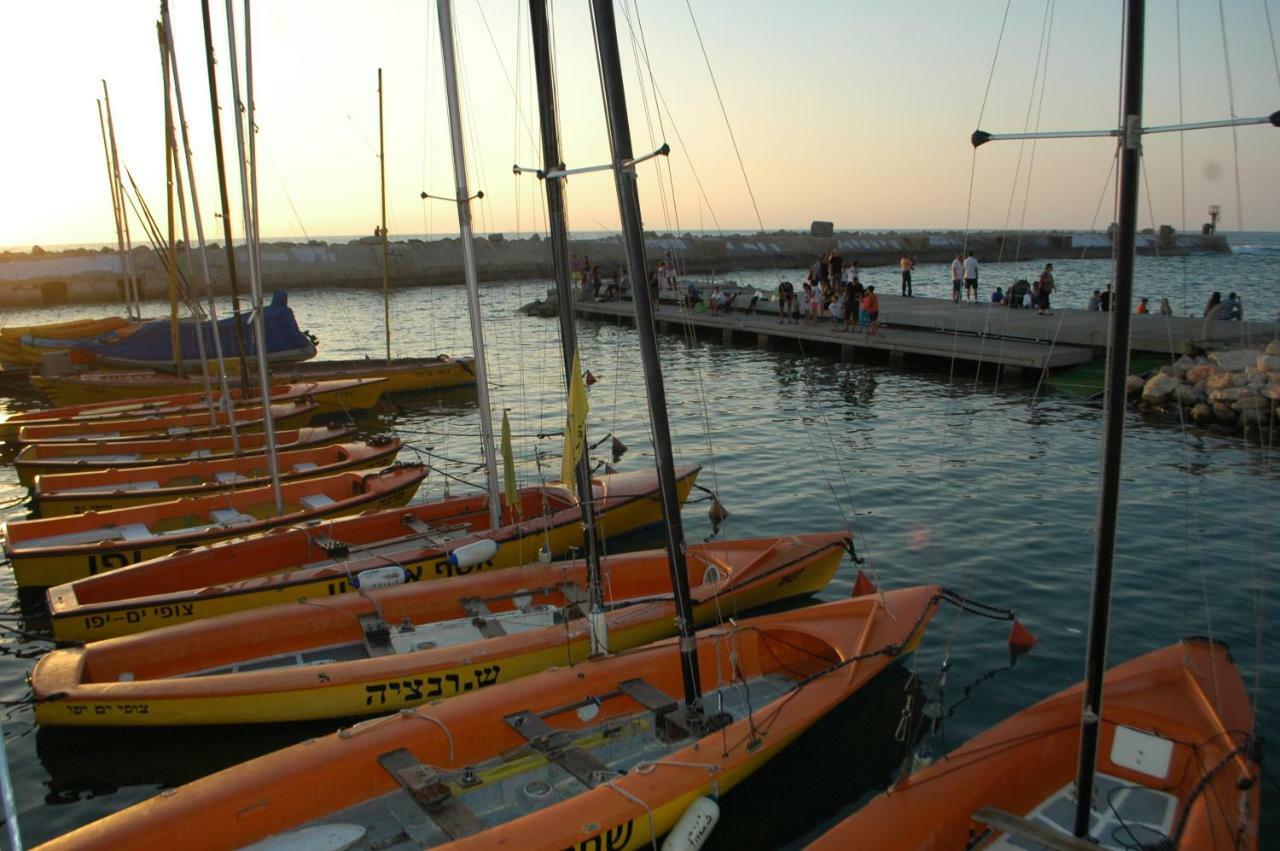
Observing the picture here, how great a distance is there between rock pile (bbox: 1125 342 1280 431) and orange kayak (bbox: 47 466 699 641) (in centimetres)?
1263

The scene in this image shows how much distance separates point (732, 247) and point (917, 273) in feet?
64.6

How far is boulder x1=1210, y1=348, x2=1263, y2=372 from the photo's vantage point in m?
20.8

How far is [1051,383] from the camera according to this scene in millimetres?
24531

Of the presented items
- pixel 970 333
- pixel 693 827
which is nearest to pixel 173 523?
pixel 693 827

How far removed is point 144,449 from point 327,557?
8.56 m

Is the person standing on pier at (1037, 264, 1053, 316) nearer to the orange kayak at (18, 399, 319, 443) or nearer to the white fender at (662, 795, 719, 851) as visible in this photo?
the orange kayak at (18, 399, 319, 443)

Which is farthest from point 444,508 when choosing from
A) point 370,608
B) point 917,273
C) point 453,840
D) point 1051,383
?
point 917,273

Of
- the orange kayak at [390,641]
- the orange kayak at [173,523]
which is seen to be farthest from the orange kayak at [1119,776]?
the orange kayak at [173,523]

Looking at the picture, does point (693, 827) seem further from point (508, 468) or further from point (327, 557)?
point (327, 557)

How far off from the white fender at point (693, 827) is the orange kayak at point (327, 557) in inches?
170

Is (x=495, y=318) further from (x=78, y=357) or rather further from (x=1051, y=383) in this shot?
(x=1051, y=383)

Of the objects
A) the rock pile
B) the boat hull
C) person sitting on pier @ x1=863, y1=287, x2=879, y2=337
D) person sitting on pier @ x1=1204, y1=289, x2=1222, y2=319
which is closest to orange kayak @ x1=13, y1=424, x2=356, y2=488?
the boat hull

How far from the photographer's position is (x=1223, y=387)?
64.7 feet

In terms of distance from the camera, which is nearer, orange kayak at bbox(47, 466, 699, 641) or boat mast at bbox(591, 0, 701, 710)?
boat mast at bbox(591, 0, 701, 710)
